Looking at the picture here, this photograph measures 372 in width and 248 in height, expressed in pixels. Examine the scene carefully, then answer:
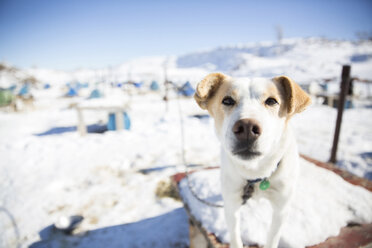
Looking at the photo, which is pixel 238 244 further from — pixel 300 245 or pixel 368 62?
pixel 368 62

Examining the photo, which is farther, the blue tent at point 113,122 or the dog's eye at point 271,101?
the blue tent at point 113,122

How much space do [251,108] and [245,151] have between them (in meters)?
0.26

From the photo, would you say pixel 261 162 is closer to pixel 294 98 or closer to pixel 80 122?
pixel 294 98

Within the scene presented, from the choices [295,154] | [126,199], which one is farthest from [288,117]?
[126,199]

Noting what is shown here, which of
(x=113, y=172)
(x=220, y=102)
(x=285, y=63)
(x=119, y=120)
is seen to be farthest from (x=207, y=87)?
(x=285, y=63)

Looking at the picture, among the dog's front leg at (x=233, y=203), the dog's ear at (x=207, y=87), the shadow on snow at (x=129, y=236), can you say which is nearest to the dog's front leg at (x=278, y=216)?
the dog's front leg at (x=233, y=203)

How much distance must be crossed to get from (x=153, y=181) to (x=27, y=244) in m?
1.93

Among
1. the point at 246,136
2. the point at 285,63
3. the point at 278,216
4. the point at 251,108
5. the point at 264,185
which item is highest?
the point at 285,63

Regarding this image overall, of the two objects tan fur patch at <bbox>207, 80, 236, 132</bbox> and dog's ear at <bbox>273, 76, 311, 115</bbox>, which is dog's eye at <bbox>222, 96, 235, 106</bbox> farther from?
dog's ear at <bbox>273, 76, 311, 115</bbox>

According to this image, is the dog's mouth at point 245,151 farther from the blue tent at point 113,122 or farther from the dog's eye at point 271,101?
the blue tent at point 113,122

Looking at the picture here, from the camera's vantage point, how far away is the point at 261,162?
128 centimetres

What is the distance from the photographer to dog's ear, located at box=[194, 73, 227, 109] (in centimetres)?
129

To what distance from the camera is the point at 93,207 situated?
9.82ft

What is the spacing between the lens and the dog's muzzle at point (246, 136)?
100 cm
